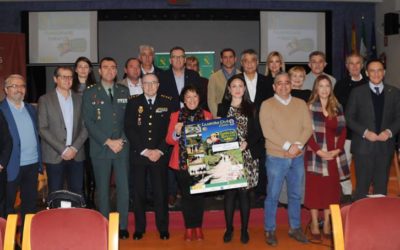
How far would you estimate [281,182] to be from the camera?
443 cm

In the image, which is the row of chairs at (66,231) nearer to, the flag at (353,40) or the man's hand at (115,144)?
the man's hand at (115,144)

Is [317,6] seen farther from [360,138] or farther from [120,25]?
[360,138]

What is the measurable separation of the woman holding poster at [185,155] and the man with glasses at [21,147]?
3.73ft

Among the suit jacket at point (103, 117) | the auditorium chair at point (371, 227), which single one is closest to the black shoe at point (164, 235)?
the suit jacket at point (103, 117)

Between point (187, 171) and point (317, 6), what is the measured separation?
7.43 metres

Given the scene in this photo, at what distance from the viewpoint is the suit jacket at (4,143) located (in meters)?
3.92

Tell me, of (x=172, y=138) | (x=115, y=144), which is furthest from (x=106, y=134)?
(x=172, y=138)

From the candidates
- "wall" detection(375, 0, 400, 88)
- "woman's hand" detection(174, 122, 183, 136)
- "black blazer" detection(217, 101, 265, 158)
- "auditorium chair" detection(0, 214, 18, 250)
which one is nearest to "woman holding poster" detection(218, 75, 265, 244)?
"black blazer" detection(217, 101, 265, 158)

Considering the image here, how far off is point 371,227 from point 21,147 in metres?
2.89

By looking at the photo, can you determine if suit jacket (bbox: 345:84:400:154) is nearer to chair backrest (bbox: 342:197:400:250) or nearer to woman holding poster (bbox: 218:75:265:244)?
woman holding poster (bbox: 218:75:265:244)

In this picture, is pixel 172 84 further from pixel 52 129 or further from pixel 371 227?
pixel 371 227

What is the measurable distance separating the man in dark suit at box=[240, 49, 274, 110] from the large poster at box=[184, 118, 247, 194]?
68 cm

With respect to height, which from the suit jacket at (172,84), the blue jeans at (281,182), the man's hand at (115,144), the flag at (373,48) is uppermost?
the flag at (373,48)

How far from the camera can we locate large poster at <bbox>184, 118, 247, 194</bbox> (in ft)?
13.7
